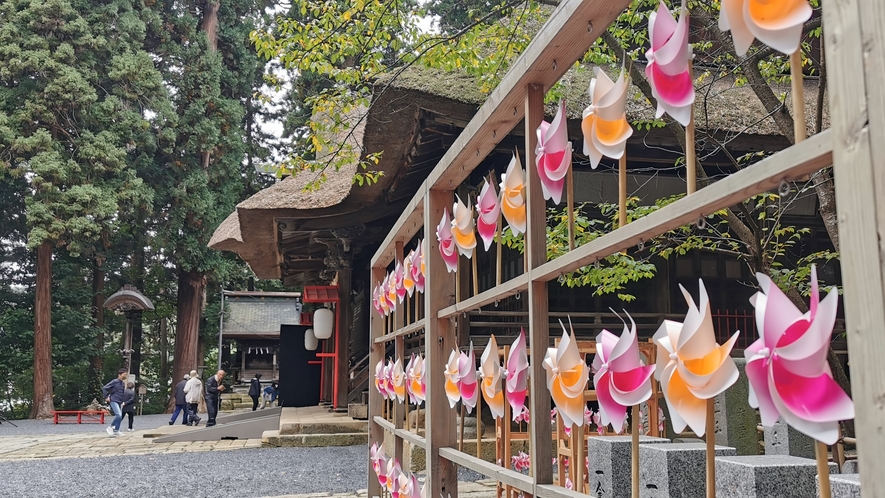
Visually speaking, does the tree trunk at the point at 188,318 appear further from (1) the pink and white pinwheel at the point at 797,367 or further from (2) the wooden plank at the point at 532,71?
(1) the pink and white pinwheel at the point at 797,367

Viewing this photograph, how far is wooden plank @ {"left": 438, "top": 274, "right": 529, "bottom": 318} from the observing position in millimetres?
1498

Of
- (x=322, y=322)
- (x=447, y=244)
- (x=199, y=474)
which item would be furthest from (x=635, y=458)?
(x=322, y=322)

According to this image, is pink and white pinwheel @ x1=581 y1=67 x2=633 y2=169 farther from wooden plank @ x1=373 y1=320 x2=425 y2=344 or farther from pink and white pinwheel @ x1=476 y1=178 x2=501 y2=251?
wooden plank @ x1=373 y1=320 x2=425 y2=344

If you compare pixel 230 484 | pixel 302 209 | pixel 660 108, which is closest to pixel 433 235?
pixel 660 108

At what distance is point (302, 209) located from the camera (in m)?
8.23

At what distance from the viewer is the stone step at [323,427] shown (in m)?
9.40

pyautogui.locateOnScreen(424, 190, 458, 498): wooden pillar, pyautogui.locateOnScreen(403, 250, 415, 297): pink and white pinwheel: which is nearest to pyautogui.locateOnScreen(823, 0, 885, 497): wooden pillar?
pyautogui.locateOnScreen(424, 190, 458, 498): wooden pillar

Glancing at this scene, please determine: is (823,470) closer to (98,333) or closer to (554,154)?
(554,154)

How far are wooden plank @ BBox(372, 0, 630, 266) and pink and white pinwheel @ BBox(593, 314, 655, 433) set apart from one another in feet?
1.67

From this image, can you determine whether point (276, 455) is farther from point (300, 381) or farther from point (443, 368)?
point (443, 368)

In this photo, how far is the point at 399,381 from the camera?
2836 millimetres

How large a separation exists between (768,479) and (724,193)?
42.8 inches

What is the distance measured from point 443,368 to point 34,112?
18.7m

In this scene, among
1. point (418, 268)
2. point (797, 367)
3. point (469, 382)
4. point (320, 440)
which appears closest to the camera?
point (797, 367)
